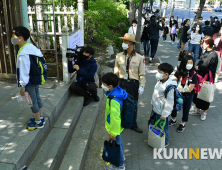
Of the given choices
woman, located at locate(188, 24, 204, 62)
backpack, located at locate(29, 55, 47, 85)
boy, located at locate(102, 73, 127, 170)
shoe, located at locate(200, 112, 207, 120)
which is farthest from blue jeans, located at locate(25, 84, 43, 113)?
woman, located at locate(188, 24, 204, 62)

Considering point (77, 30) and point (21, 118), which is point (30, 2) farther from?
point (21, 118)

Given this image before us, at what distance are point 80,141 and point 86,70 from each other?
1.70 m

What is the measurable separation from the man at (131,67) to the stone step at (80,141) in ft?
3.26

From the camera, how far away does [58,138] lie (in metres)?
3.80

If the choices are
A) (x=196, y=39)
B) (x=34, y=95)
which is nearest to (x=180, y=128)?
(x=34, y=95)

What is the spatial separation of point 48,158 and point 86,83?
2234 millimetres

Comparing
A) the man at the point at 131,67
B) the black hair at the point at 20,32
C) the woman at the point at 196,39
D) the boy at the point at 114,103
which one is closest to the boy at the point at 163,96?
the man at the point at 131,67

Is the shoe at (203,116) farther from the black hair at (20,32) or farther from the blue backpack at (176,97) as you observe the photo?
the black hair at (20,32)

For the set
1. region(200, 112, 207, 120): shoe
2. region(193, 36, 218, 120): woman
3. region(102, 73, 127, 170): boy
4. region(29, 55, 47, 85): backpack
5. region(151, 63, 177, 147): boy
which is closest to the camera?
region(102, 73, 127, 170): boy

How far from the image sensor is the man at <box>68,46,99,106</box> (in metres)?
4.94

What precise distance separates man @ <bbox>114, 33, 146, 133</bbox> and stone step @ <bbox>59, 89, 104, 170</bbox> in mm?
995

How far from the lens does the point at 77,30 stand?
243 inches

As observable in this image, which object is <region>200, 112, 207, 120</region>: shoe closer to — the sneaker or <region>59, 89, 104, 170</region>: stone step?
<region>59, 89, 104, 170</region>: stone step

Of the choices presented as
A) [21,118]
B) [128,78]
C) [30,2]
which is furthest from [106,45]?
[21,118]
